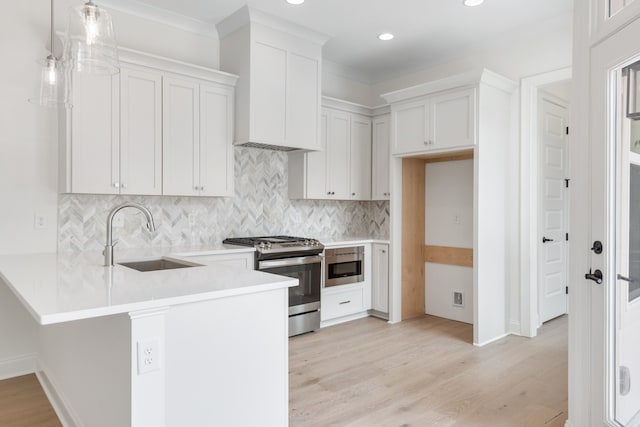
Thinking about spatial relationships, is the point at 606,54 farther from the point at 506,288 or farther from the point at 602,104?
the point at 506,288

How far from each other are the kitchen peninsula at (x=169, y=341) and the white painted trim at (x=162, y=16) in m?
2.38

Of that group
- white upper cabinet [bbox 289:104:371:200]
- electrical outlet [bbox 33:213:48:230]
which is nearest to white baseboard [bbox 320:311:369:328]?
white upper cabinet [bbox 289:104:371:200]

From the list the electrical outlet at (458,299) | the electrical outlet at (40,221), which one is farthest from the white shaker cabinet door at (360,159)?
the electrical outlet at (40,221)

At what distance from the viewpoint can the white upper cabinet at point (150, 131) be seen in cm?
314

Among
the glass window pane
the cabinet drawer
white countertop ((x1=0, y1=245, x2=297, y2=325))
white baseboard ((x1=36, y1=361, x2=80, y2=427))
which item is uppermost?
the glass window pane

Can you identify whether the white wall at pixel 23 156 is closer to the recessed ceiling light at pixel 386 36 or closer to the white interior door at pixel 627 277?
the recessed ceiling light at pixel 386 36

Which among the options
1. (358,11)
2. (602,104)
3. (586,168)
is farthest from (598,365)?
(358,11)

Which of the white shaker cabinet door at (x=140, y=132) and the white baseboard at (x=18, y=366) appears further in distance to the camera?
the white shaker cabinet door at (x=140, y=132)

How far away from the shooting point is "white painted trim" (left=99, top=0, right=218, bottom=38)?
3.53 metres

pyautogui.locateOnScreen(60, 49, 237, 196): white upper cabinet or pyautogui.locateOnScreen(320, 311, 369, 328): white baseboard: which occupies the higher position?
pyautogui.locateOnScreen(60, 49, 237, 196): white upper cabinet

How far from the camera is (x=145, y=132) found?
343 centimetres

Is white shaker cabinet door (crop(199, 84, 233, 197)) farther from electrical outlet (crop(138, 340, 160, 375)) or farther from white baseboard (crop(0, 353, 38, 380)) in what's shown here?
electrical outlet (crop(138, 340, 160, 375))

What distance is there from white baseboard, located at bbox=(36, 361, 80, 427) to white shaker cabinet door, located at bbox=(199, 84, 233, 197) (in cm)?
177

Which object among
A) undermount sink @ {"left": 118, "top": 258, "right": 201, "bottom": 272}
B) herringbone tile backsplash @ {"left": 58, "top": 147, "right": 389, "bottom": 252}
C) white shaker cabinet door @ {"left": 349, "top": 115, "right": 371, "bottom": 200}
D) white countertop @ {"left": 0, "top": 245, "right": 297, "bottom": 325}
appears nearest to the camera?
white countertop @ {"left": 0, "top": 245, "right": 297, "bottom": 325}
